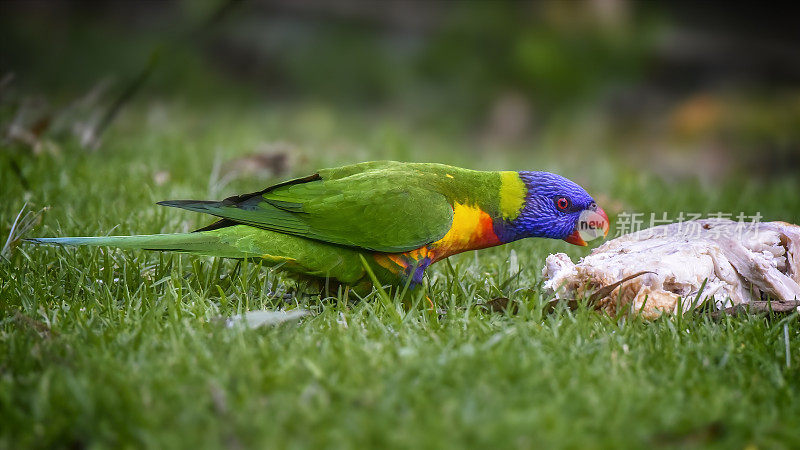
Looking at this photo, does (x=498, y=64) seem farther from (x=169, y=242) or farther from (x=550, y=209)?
(x=169, y=242)

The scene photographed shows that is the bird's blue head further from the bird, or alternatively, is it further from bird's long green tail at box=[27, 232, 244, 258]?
bird's long green tail at box=[27, 232, 244, 258]

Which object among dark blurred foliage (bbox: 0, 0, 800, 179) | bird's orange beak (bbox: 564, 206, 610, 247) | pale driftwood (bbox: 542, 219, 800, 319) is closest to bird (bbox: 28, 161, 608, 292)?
bird's orange beak (bbox: 564, 206, 610, 247)

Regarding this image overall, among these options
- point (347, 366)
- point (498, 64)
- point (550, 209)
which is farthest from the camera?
point (498, 64)

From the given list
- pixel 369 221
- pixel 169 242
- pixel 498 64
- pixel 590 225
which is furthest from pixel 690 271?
pixel 498 64

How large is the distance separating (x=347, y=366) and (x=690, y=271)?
1109 millimetres

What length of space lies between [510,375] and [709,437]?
0.39 m

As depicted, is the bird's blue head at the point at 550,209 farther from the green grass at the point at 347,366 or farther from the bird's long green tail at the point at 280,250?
the bird's long green tail at the point at 280,250

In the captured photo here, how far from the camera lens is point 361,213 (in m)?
2.07

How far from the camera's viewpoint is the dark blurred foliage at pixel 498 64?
6.57 meters

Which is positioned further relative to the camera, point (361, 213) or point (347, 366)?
point (361, 213)

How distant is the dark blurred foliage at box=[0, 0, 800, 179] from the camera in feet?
21.5

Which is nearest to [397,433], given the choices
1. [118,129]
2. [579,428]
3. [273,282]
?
[579,428]

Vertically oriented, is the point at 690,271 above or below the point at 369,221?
below

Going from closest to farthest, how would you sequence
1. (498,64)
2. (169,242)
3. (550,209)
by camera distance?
1. (169,242)
2. (550,209)
3. (498,64)
